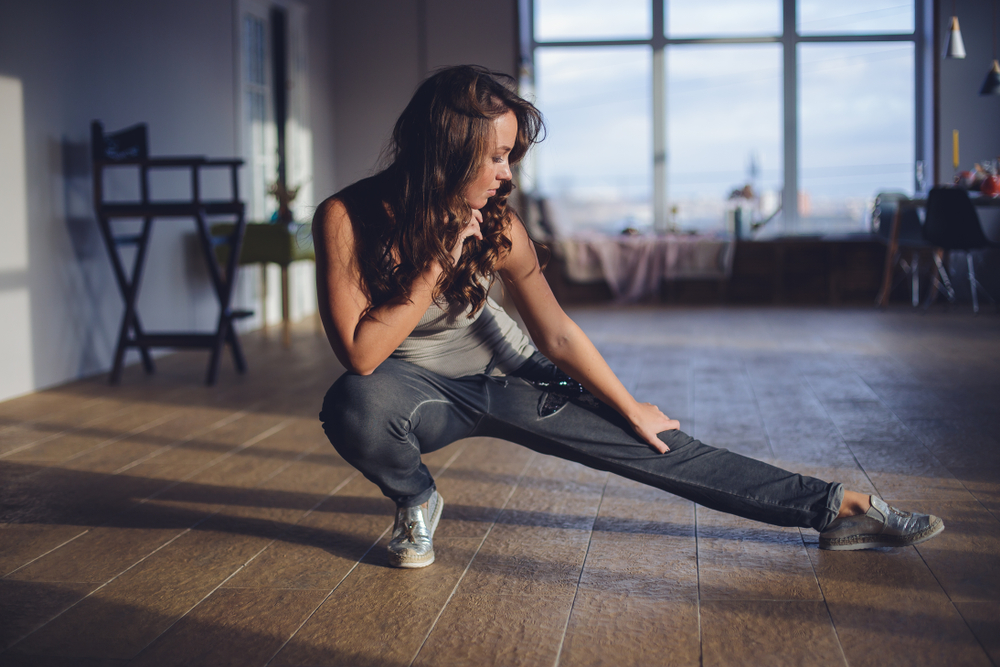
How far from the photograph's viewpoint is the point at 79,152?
382 centimetres

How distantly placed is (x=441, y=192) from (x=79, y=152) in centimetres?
301

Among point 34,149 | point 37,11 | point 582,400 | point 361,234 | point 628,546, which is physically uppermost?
point 37,11

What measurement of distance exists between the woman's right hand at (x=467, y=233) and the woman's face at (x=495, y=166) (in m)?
0.02

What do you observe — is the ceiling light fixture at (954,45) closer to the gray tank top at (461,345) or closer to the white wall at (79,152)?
the white wall at (79,152)

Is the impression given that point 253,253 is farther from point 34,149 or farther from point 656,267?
point 656,267

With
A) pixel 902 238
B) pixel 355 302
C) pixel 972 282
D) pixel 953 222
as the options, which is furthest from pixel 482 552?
pixel 902 238

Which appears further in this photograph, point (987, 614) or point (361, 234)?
point (361, 234)

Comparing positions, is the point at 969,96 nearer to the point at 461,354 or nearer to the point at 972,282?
the point at 972,282

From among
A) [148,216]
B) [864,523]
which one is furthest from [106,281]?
[864,523]

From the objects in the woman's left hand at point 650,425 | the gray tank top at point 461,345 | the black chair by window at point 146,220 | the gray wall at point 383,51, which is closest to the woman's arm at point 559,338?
the woman's left hand at point 650,425

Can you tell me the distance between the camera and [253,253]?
4.80 metres

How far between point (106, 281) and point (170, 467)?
2.01 m

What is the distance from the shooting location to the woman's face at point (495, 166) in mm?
1402

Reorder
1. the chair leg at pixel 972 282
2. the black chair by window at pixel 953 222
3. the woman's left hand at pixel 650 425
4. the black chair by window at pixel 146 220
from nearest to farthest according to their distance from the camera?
the woman's left hand at pixel 650 425 < the black chair by window at pixel 146 220 < the black chair by window at pixel 953 222 < the chair leg at pixel 972 282
